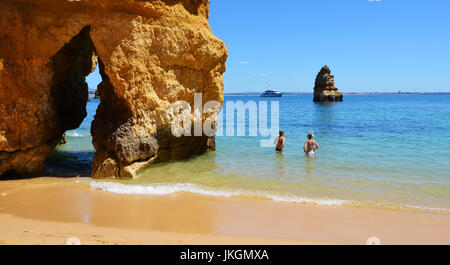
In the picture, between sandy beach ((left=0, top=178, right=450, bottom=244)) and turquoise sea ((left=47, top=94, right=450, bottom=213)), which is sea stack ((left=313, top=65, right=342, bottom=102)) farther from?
sandy beach ((left=0, top=178, right=450, bottom=244))

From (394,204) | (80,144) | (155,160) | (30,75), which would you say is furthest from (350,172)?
(80,144)

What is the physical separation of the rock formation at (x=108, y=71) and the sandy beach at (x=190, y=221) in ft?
4.70

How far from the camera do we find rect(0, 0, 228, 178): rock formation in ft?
24.0

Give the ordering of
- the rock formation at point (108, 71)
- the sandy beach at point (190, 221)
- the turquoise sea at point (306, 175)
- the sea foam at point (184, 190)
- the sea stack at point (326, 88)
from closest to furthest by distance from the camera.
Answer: the sandy beach at point (190, 221)
the sea foam at point (184, 190)
the turquoise sea at point (306, 175)
the rock formation at point (108, 71)
the sea stack at point (326, 88)

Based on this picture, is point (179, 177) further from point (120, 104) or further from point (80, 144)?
point (80, 144)

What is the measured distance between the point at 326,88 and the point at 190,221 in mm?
57615

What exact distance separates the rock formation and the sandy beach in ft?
4.70

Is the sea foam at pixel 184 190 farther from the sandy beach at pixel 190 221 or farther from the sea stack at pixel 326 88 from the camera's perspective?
the sea stack at pixel 326 88

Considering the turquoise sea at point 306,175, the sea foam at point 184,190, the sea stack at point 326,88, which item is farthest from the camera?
the sea stack at point 326,88

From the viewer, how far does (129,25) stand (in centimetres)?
764

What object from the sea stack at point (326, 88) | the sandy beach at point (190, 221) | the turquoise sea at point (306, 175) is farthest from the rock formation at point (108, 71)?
the sea stack at point (326, 88)

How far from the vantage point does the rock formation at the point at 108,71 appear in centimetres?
731

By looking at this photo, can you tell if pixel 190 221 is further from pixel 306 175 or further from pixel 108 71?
pixel 108 71

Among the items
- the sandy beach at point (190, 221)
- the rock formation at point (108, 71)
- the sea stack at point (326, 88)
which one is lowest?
the sandy beach at point (190, 221)
